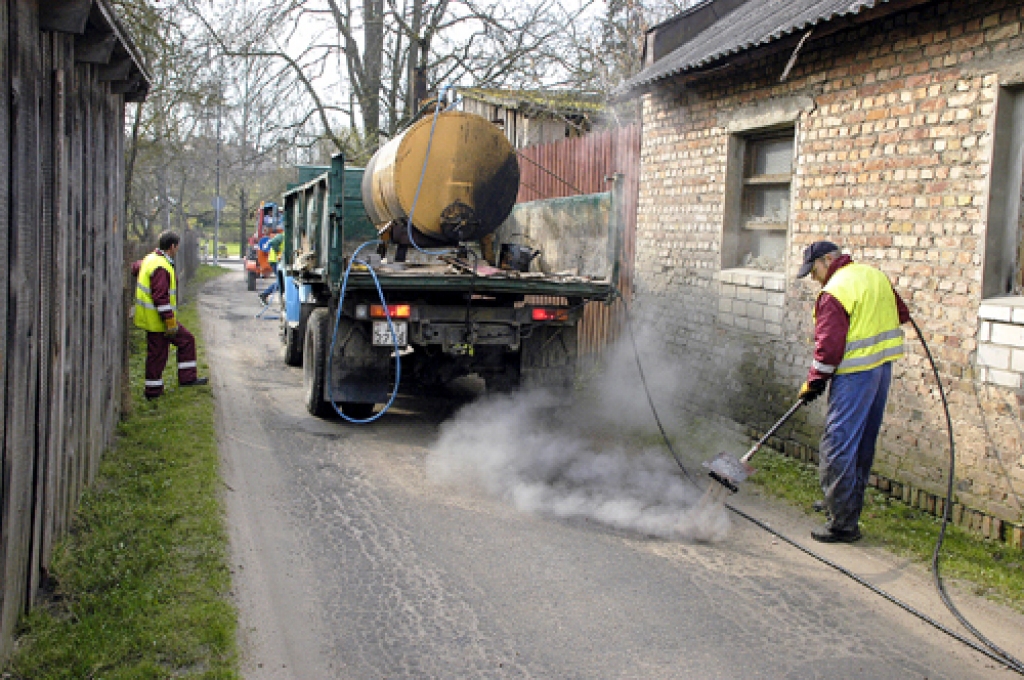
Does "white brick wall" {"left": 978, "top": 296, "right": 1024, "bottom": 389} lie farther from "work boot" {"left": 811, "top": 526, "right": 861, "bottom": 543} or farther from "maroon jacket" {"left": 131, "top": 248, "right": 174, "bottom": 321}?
"maroon jacket" {"left": 131, "top": 248, "right": 174, "bottom": 321}

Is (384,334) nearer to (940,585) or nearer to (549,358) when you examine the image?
(549,358)

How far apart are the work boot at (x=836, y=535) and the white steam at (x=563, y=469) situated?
1.81ft

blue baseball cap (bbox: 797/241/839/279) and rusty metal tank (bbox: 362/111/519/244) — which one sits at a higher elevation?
rusty metal tank (bbox: 362/111/519/244)

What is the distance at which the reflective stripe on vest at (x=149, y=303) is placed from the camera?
9086 mm

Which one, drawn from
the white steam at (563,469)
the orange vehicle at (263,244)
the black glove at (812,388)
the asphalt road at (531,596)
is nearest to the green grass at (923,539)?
the asphalt road at (531,596)

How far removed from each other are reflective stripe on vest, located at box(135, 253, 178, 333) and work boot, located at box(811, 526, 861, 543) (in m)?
6.49

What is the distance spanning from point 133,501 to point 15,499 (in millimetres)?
2076

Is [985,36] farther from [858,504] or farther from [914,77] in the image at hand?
[858,504]

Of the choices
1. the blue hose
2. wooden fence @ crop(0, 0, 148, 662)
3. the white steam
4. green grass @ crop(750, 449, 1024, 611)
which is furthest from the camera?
the blue hose

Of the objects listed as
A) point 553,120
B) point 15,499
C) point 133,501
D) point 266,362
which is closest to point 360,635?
point 15,499

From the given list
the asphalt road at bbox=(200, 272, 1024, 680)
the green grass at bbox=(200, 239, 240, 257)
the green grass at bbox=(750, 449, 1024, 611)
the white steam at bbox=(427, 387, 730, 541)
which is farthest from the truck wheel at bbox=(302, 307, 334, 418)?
the green grass at bbox=(200, 239, 240, 257)

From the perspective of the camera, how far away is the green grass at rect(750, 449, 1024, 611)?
193 inches

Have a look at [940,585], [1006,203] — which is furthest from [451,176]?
[940,585]

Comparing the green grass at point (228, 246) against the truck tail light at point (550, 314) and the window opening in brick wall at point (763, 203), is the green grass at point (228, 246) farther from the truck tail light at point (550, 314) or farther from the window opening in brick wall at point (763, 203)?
the truck tail light at point (550, 314)
